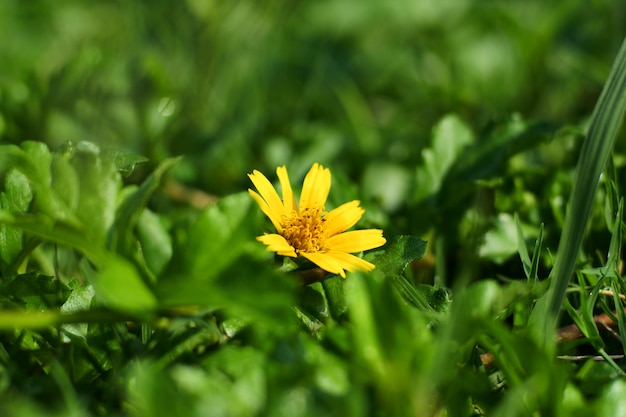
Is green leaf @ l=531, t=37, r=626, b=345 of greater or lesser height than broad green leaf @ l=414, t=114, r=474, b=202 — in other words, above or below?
above

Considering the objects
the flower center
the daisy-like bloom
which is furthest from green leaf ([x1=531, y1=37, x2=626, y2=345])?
the flower center

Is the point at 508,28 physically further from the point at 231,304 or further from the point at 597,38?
the point at 231,304

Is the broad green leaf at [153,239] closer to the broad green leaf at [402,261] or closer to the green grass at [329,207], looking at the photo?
the green grass at [329,207]

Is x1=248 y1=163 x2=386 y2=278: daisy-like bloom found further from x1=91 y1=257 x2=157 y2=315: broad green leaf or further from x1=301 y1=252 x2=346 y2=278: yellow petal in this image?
x1=91 y1=257 x2=157 y2=315: broad green leaf

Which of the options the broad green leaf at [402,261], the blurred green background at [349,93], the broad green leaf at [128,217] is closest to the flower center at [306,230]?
the broad green leaf at [402,261]

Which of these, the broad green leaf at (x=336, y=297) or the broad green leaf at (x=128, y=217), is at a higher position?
the broad green leaf at (x=128, y=217)

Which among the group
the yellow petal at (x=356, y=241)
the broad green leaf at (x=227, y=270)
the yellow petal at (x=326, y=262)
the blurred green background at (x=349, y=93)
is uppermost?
the broad green leaf at (x=227, y=270)
